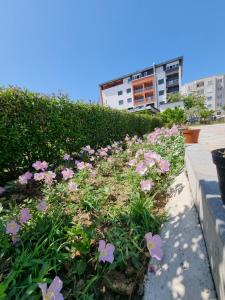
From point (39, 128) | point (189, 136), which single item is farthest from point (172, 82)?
point (39, 128)

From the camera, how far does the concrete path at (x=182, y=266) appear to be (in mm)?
1339

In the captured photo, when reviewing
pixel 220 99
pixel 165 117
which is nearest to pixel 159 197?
pixel 165 117

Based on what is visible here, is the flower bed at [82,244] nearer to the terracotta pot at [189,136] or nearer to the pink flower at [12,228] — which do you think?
the pink flower at [12,228]

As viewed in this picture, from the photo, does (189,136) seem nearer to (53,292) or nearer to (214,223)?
(214,223)

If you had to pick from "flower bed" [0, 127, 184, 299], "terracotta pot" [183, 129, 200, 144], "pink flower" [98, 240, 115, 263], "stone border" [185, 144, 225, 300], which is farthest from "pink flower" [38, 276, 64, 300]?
"terracotta pot" [183, 129, 200, 144]

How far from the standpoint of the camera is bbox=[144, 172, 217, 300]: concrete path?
134cm

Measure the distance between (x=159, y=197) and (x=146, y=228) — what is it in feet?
2.85

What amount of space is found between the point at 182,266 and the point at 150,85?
166ft

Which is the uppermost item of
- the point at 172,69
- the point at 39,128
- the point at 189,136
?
the point at 172,69

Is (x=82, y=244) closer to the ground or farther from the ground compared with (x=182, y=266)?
farther from the ground

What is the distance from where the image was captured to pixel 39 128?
4.39 meters

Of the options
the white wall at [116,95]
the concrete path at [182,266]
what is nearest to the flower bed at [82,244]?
the concrete path at [182,266]

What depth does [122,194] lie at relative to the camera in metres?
2.82

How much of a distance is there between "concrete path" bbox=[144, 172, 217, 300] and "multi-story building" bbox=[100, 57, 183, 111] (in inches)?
1748
